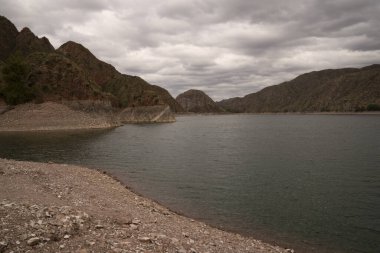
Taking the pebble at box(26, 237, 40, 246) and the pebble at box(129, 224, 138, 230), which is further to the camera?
the pebble at box(129, 224, 138, 230)

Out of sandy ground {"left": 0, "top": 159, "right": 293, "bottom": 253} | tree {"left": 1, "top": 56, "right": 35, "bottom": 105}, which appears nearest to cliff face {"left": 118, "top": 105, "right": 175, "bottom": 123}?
tree {"left": 1, "top": 56, "right": 35, "bottom": 105}

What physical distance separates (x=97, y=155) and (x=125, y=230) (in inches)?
1294

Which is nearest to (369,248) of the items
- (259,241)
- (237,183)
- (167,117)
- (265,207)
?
(259,241)

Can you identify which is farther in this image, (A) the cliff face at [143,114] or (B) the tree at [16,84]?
(A) the cliff face at [143,114]

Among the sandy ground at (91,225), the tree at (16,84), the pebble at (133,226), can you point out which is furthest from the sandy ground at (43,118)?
the pebble at (133,226)

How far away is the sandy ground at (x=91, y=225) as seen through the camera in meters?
10.2

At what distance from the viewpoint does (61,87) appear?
99500 millimetres

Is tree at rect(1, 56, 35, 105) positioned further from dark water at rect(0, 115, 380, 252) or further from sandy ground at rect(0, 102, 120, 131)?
dark water at rect(0, 115, 380, 252)

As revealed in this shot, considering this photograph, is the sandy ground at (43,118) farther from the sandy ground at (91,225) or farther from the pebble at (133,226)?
the pebble at (133,226)

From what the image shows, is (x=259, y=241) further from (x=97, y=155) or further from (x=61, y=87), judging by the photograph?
(x=61, y=87)

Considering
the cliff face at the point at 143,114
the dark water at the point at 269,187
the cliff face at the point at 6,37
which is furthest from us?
the cliff face at the point at 6,37

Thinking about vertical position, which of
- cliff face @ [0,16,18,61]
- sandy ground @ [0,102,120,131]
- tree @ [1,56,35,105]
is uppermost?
cliff face @ [0,16,18,61]

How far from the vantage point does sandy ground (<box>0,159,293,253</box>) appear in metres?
10.2

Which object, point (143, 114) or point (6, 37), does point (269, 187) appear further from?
point (6, 37)
